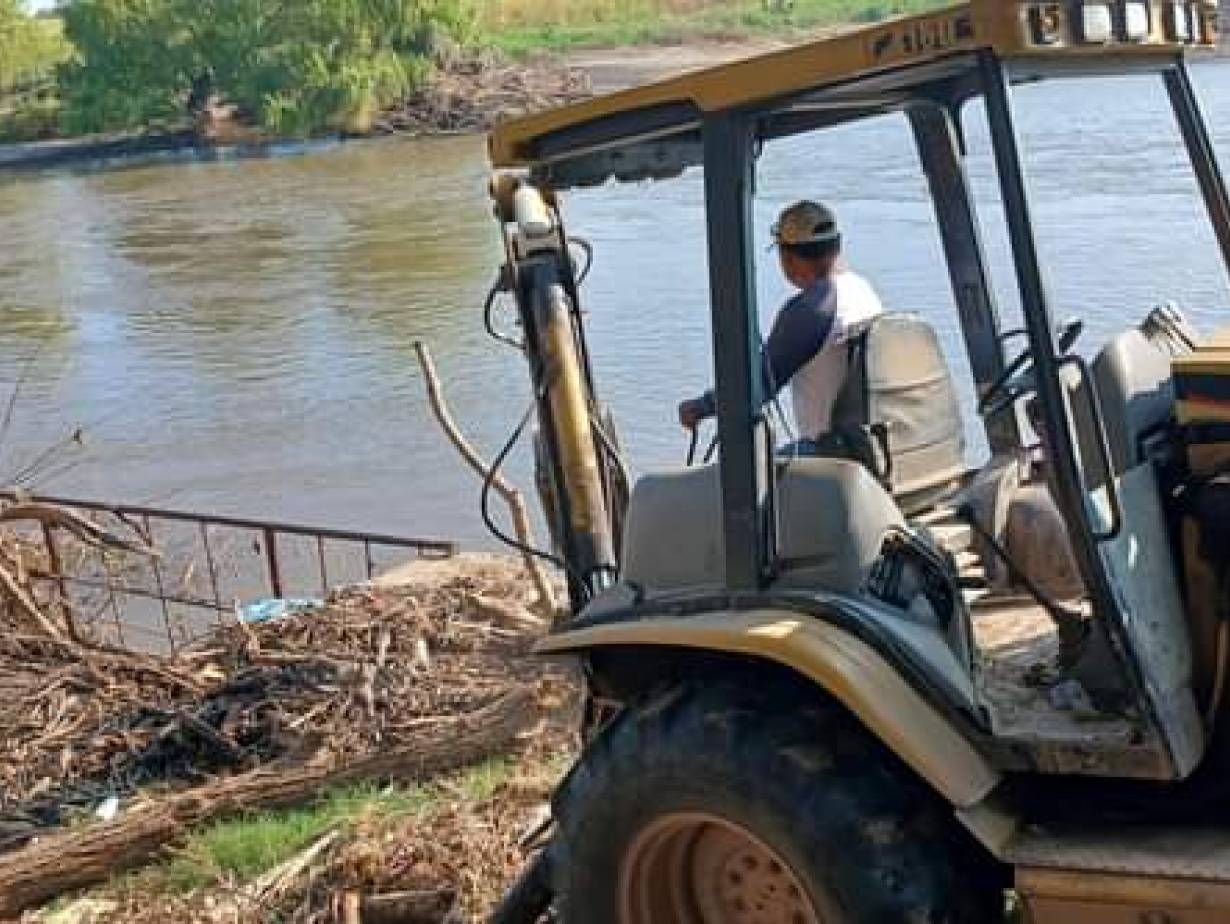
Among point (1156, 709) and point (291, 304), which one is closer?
point (1156, 709)

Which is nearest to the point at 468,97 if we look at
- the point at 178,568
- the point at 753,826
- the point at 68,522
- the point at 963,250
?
the point at 178,568

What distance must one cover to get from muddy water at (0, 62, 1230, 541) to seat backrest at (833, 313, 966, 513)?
1.00 meters

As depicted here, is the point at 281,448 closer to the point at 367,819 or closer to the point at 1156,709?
the point at 367,819

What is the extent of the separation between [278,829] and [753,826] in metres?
3.10

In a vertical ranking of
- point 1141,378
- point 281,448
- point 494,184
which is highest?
point 494,184

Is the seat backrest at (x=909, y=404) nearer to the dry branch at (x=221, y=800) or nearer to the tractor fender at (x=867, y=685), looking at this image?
the tractor fender at (x=867, y=685)

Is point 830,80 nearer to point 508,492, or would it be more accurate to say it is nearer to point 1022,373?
point 1022,373

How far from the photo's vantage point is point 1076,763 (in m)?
4.28

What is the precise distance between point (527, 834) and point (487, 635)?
3.72 metres

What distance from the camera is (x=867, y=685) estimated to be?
4.33 m

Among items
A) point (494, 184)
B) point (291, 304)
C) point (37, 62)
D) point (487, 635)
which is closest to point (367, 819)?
point (494, 184)

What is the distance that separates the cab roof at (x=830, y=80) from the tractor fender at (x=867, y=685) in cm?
107

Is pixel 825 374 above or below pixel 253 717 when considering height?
above

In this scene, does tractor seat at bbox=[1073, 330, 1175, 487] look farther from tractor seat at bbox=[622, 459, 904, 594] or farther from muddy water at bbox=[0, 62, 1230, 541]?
muddy water at bbox=[0, 62, 1230, 541]
